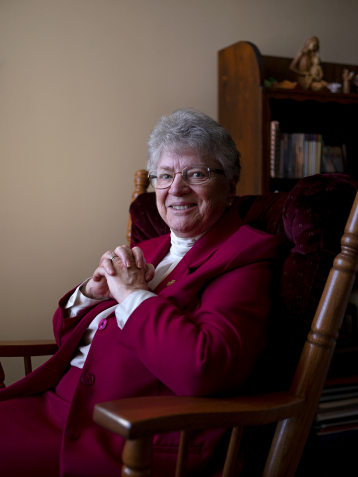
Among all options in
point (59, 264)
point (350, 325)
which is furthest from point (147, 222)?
point (350, 325)

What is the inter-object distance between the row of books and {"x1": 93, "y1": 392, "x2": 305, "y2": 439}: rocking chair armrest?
1728 millimetres

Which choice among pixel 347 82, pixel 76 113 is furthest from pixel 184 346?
pixel 347 82

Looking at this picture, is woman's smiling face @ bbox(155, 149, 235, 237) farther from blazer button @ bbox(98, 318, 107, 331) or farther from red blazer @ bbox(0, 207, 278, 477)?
blazer button @ bbox(98, 318, 107, 331)

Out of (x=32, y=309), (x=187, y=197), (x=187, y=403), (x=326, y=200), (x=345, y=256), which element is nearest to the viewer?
(x=187, y=403)

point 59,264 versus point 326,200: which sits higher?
point 326,200

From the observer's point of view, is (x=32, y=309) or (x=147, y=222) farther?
(x=32, y=309)

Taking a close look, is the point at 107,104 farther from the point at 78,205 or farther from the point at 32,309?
the point at 32,309

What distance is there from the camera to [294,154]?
250cm

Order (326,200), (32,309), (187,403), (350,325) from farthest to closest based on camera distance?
(32,309), (350,325), (326,200), (187,403)

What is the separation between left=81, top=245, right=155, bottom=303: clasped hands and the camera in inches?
41.8

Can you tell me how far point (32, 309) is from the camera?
7.75 feet

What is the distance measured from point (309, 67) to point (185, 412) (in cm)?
237

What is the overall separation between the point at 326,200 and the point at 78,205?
1.71 m

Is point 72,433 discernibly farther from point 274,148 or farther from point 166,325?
point 274,148
